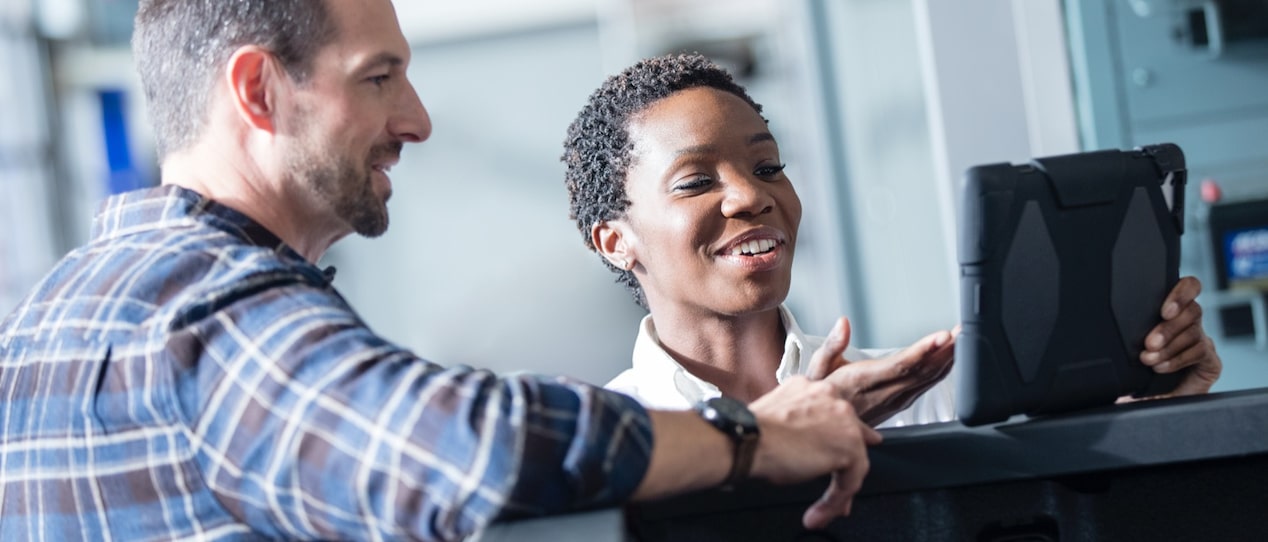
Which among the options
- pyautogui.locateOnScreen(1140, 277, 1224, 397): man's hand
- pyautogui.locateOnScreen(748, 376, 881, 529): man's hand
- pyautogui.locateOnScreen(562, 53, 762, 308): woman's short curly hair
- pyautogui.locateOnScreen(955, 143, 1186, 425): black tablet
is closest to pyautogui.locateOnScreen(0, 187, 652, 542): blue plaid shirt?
pyautogui.locateOnScreen(748, 376, 881, 529): man's hand

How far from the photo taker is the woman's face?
1.41 meters

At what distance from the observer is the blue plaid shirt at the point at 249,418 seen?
0.83 m

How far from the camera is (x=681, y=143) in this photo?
1455 mm

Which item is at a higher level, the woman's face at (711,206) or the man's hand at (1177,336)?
the woman's face at (711,206)

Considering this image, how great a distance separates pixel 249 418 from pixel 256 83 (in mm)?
347

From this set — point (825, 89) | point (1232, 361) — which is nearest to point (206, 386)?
point (1232, 361)

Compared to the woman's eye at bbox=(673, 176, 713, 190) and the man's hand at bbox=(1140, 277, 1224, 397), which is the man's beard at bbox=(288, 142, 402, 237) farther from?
the man's hand at bbox=(1140, 277, 1224, 397)

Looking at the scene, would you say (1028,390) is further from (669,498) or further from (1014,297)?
(669,498)

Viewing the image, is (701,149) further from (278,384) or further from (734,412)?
(278,384)

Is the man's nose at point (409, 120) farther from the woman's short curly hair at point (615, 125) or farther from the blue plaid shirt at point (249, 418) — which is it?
the woman's short curly hair at point (615, 125)

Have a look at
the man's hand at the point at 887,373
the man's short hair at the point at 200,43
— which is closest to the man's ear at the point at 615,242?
the man's hand at the point at 887,373

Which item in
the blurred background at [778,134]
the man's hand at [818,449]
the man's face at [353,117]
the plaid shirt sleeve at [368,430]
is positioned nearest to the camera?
the plaid shirt sleeve at [368,430]

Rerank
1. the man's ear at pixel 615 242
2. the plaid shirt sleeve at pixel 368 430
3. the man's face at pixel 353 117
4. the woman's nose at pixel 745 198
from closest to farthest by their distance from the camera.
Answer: the plaid shirt sleeve at pixel 368 430 → the man's face at pixel 353 117 → the woman's nose at pixel 745 198 → the man's ear at pixel 615 242

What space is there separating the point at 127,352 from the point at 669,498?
1.36 feet
